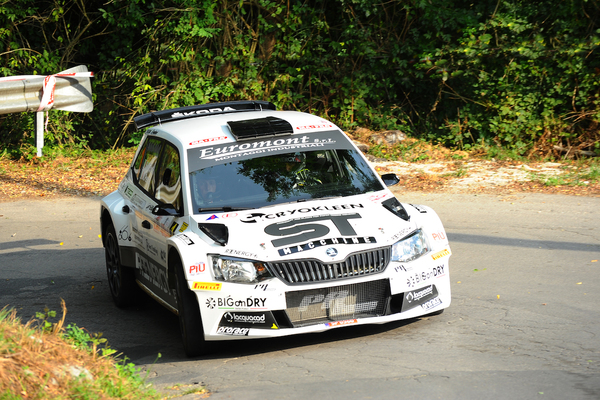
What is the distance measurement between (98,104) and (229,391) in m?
15.5

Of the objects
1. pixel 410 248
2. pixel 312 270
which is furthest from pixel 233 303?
pixel 410 248

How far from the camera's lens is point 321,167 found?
21.0ft

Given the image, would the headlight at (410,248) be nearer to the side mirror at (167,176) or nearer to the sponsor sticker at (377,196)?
the sponsor sticker at (377,196)

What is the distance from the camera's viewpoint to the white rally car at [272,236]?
5.16m

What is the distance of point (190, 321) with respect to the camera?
5.37 metres

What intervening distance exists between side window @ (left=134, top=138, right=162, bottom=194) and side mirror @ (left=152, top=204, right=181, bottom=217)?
Answer: 25.8 inches

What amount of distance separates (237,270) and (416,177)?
8.94 meters

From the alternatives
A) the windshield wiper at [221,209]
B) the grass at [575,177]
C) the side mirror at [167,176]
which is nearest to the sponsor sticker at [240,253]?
the windshield wiper at [221,209]

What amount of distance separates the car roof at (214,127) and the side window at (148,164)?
0.13 meters

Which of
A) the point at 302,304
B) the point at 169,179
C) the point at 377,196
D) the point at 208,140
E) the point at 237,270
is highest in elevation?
the point at 208,140

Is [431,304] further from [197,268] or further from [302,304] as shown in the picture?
[197,268]

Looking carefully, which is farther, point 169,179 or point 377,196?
point 169,179

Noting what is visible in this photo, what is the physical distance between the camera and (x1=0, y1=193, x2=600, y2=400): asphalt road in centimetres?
457

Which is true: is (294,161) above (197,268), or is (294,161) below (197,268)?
above
